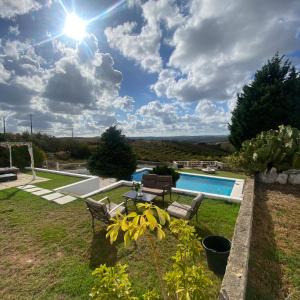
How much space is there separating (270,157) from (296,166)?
1.07 meters

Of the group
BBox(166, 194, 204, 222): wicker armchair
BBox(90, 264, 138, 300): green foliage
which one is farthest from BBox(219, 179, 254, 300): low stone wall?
BBox(90, 264, 138, 300): green foliage

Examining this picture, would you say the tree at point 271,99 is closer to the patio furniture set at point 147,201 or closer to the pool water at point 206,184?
the pool water at point 206,184

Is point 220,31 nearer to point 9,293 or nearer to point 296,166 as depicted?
point 296,166

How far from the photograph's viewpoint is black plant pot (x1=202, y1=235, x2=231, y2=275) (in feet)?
9.76

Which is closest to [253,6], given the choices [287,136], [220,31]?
[220,31]

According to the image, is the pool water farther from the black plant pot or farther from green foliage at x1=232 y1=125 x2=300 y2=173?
the black plant pot

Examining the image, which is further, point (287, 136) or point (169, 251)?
point (287, 136)

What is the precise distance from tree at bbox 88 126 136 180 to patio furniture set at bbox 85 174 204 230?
4354 mm

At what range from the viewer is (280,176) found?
8.36m

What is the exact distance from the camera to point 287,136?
845 cm

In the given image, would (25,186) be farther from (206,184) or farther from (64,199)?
(206,184)

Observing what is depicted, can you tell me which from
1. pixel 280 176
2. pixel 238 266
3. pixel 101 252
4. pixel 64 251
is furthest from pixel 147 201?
pixel 280 176

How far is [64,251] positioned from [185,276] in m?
3.09

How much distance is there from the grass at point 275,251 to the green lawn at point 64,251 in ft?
1.92
